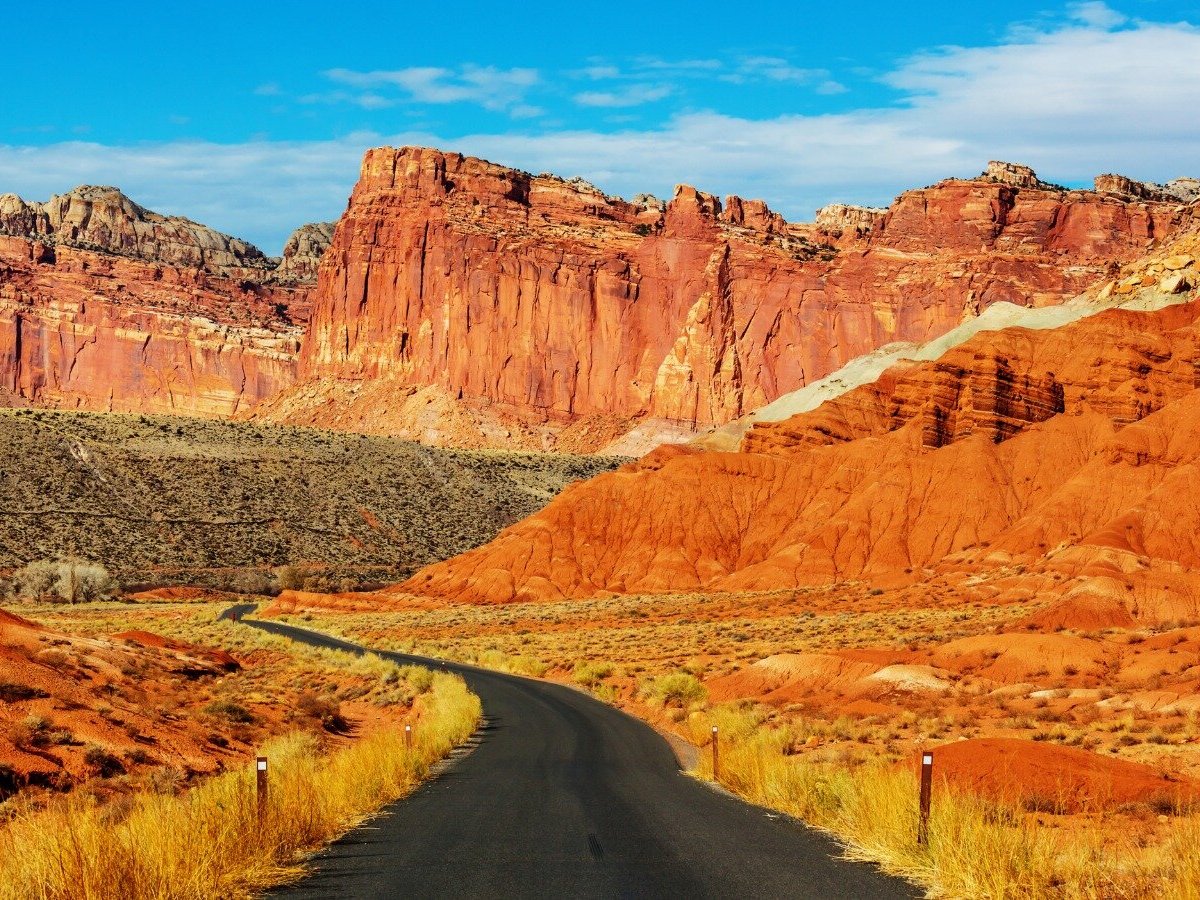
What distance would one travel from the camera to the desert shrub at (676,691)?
114 ft

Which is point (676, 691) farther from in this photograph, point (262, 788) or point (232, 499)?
point (232, 499)

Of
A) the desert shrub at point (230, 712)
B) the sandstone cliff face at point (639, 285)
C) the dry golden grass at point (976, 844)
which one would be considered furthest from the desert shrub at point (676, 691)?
the sandstone cliff face at point (639, 285)

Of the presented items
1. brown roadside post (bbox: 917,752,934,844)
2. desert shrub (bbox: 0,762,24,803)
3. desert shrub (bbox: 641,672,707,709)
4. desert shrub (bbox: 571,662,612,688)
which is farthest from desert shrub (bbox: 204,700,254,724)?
brown roadside post (bbox: 917,752,934,844)

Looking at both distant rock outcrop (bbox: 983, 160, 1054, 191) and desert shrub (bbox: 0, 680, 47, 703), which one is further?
distant rock outcrop (bbox: 983, 160, 1054, 191)

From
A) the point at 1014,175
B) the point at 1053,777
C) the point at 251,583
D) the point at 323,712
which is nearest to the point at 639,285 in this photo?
the point at 1014,175

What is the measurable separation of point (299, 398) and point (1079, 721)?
16663 centimetres

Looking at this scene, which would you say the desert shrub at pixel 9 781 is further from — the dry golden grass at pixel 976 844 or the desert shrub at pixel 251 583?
the desert shrub at pixel 251 583

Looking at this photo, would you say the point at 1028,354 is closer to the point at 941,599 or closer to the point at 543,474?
the point at 941,599

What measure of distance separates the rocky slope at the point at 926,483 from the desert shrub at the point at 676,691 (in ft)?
101

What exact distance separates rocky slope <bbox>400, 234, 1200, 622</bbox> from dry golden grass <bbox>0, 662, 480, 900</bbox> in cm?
4951

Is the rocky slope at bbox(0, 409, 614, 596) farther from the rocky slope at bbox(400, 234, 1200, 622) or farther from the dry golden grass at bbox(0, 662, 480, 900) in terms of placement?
the dry golden grass at bbox(0, 662, 480, 900)

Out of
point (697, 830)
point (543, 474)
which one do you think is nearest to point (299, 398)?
point (543, 474)

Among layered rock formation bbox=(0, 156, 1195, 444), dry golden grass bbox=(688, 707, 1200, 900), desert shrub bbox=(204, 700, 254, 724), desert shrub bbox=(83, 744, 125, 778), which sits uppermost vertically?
layered rock formation bbox=(0, 156, 1195, 444)

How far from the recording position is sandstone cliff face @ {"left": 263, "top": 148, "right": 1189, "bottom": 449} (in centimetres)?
16962
